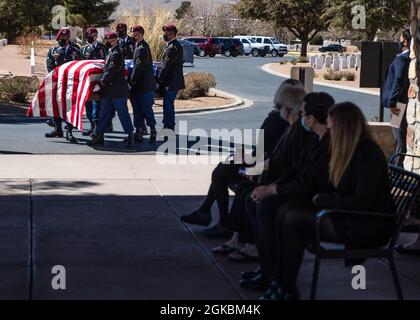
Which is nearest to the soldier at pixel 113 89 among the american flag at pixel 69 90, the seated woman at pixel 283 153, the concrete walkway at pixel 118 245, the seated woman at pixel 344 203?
the american flag at pixel 69 90

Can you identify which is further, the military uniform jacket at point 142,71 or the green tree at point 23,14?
the green tree at point 23,14

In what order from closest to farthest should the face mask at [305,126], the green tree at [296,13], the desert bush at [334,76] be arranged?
the face mask at [305,126] < the desert bush at [334,76] < the green tree at [296,13]

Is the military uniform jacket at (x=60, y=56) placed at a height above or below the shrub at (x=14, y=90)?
above

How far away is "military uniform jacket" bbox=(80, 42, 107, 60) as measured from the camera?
15.0m

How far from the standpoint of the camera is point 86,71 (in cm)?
1370

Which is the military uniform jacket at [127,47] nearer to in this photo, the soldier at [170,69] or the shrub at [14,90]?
the soldier at [170,69]

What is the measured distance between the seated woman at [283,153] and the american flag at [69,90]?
7.11 metres

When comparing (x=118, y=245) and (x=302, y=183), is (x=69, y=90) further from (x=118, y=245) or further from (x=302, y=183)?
(x=302, y=183)

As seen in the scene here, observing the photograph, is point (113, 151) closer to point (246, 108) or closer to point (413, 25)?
point (413, 25)

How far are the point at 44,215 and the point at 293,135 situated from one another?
3407 millimetres

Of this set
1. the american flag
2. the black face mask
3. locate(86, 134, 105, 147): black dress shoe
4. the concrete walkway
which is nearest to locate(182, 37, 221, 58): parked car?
the black face mask

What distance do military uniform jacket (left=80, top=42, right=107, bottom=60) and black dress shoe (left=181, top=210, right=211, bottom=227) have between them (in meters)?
7.20

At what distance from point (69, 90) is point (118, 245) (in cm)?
678

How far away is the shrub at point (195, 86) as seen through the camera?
2291 cm
